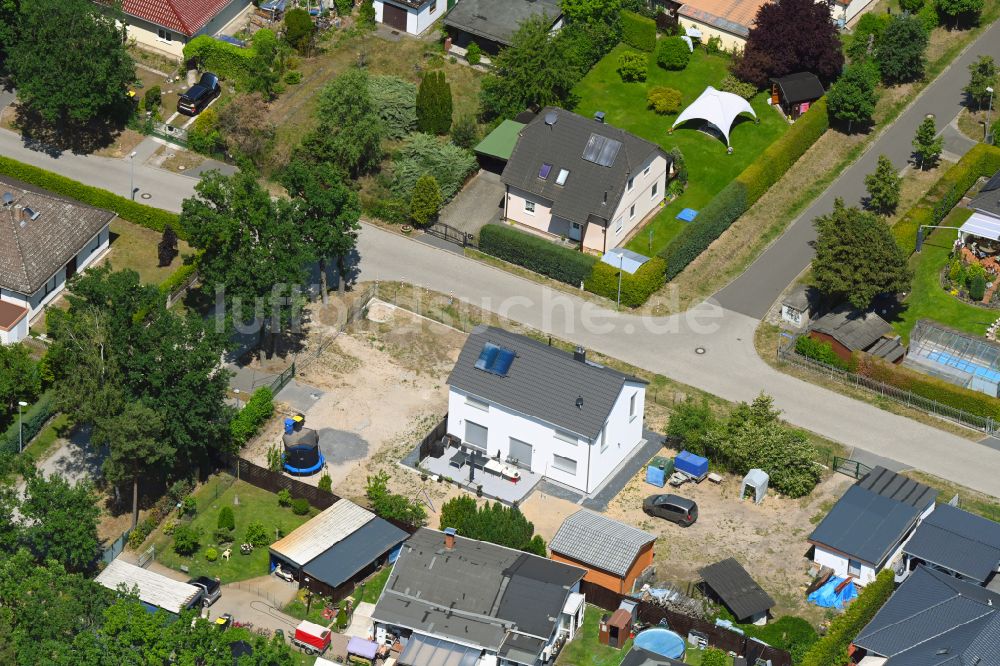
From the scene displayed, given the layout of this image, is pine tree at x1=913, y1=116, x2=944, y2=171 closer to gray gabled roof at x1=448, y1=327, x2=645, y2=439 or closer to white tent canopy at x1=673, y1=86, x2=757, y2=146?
white tent canopy at x1=673, y1=86, x2=757, y2=146

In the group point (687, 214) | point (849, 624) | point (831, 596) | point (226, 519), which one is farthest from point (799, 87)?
point (226, 519)

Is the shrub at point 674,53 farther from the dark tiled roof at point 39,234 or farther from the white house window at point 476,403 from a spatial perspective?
the dark tiled roof at point 39,234

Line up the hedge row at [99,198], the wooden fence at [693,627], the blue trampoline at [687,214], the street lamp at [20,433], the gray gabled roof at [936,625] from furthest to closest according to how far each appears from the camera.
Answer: the blue trampoline at [687,214] < the hedge row at [99,198] < the street lamp at [20,433] < the wooden fence at [693,627] < the gray gabled roof at [936,625]

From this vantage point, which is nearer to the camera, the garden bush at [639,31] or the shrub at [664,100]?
the shrub at [664,100]

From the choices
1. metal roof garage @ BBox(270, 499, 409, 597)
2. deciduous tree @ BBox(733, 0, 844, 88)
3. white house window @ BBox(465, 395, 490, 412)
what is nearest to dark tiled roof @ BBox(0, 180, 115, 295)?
metal roof garage @ BBox(270, 499, 409, 597)

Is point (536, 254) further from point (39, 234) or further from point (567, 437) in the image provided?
point (39, 234)

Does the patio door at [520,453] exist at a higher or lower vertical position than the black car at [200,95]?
lower

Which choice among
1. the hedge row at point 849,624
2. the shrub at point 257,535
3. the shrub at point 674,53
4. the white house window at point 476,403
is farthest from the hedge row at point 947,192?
the shrub at point 257,535
